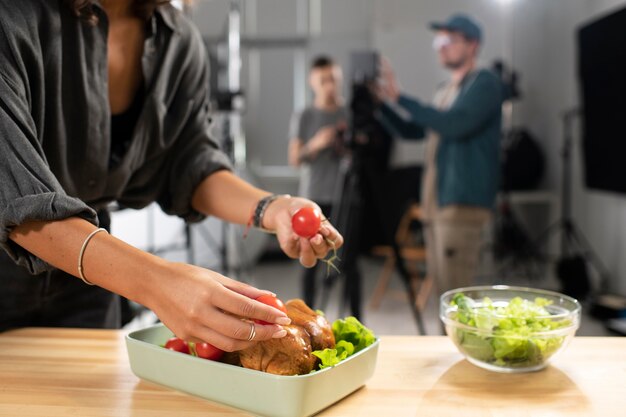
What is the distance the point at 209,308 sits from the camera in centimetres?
74

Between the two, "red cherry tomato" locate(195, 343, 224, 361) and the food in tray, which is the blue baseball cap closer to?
the food in tray

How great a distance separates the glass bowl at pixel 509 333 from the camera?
985 mm

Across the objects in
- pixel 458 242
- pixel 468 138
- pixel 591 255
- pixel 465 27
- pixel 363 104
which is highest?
pixel 465 27

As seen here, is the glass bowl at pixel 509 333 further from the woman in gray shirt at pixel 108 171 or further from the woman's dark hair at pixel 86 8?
the woman's dark hair at pixel 86 8

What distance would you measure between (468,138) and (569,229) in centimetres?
232

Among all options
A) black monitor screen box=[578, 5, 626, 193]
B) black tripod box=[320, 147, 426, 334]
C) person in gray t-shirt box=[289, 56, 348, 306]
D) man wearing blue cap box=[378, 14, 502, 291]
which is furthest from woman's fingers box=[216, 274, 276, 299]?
black monitor screen box=[578, 5, 626, 193]

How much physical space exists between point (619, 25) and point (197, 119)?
3.53 meters

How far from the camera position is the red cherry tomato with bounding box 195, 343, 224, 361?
903mm

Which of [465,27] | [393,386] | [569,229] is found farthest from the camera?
[569,229]

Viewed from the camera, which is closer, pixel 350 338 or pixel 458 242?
pixel 350 338

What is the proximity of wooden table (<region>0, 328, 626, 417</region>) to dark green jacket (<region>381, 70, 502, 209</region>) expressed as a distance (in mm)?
1887

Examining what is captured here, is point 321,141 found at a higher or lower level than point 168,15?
lower

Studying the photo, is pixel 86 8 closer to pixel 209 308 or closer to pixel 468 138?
pixel 209 308

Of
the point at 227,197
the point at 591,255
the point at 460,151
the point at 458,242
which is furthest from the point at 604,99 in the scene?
the point at 227,197
